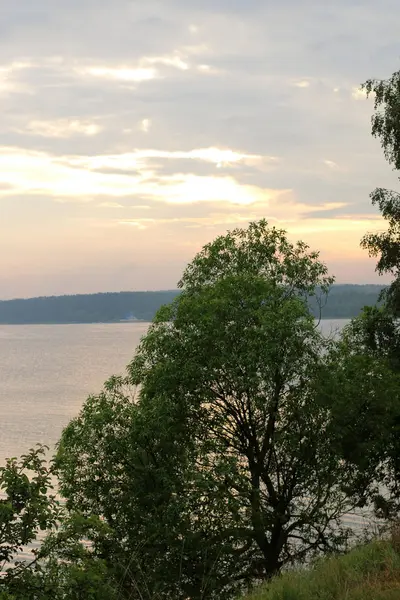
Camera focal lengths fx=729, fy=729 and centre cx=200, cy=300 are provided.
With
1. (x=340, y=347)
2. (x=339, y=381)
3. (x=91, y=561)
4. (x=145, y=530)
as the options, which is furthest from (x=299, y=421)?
(x=91, y=561)

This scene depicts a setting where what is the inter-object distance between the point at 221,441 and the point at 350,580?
680 inches

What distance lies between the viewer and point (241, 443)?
28.3m

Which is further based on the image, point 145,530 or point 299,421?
point 299,421

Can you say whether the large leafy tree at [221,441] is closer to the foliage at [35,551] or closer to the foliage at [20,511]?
the foliage at [35,551]

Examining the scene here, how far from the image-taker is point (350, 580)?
1044 cm

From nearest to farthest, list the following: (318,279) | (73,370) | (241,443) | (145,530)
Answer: (145,530)
(241,443)
(318,279)
(73,370)

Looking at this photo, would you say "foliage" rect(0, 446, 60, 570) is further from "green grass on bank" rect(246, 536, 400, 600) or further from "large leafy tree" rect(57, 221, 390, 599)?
"large leafy tree" rect(57, 221, 390, 599)

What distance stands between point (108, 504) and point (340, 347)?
1112 centimetres

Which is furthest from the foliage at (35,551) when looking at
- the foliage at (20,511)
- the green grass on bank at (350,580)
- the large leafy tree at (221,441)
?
the large leafy tree at (221,441)

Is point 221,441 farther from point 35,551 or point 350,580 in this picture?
point 350,580

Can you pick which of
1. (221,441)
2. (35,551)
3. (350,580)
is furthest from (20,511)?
(221,441)

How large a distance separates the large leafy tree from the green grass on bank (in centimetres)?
1275

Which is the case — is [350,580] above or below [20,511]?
below

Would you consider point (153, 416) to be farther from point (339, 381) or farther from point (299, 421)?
point (339, 381)
